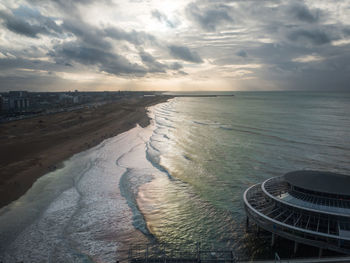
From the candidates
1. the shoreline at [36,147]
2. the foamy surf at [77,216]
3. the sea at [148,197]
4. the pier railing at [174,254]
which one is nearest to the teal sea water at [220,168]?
the sea at [148,197]

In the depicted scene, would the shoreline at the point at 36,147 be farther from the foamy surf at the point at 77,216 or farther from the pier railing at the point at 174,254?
the pier railing at the point at 174,254

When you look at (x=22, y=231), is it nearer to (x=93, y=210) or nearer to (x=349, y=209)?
(x=93, y=210)

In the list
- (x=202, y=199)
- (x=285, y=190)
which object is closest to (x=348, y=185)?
(x=285, y=190)

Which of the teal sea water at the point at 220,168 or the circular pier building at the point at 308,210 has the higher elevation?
the circular pier building at the point at 308,210

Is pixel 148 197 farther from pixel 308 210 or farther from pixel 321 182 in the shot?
pixel 321 182

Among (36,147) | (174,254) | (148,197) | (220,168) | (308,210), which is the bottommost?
(174,254)

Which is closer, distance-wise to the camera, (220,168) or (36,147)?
(220,168)

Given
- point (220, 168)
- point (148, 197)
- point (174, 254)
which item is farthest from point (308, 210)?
point (220, 168)
